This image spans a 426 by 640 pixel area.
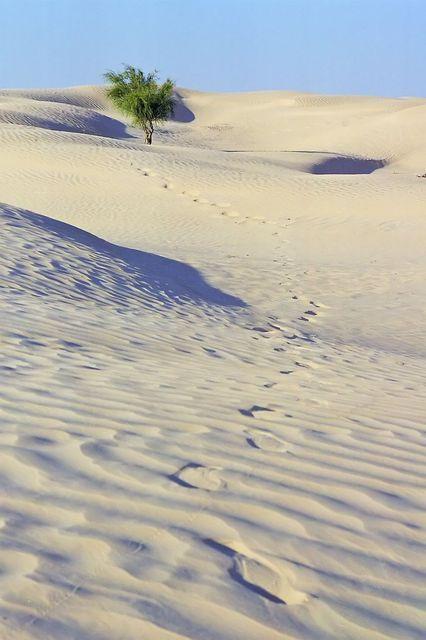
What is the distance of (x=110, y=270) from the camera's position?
11.4 meters

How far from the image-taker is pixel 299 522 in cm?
315

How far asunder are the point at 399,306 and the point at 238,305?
2.52m

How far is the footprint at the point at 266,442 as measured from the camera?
13.2ft

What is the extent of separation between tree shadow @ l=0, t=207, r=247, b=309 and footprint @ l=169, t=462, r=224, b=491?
589 cm

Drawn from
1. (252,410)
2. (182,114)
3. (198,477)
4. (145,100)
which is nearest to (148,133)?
(145,100)

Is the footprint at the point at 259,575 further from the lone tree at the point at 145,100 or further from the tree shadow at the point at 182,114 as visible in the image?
the tree shadow at the point at 182,114

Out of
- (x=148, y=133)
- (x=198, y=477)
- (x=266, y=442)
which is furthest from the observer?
(x=148, y=133)

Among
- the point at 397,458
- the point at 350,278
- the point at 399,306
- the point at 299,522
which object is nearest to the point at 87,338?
the point at 397,458

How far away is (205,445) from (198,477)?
48cm

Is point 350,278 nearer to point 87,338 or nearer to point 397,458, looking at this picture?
point 87,338

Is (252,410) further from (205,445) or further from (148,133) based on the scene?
(148,133)

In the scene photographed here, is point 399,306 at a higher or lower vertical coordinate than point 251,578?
lower

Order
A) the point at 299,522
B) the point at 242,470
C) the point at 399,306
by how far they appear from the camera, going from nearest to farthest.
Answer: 1. the point at 299,522
2. the point at 242,470
3. the point at 399,306

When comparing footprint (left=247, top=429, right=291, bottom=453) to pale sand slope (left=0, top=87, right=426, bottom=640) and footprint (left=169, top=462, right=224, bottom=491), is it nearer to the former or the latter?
pale sand slope (left=0, top=87, right=426, bottom=640)
